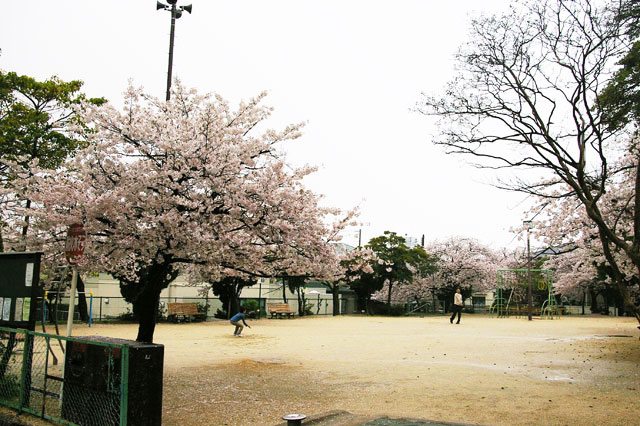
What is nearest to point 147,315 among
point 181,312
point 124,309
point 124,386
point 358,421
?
point 124,386

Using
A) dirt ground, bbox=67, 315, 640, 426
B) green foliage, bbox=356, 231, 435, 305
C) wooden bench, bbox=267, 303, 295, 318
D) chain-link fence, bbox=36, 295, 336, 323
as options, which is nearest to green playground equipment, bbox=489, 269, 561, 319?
green foliage, bbox=356, 231, 435, 305

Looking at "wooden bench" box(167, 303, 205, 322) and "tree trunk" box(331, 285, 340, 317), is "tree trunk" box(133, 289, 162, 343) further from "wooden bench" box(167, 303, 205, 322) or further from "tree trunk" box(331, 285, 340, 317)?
"tree trunk" box(331, 285, 340, 317)

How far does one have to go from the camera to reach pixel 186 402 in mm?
7758

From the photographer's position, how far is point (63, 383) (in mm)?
6098

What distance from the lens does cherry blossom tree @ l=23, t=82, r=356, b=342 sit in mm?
8727

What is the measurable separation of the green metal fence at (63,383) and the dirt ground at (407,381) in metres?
1.20

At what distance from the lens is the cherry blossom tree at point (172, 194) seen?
873cm

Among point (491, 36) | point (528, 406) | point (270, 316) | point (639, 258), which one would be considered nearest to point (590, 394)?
point (528, 406)

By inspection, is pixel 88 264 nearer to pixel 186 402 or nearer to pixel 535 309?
pixel 186 402

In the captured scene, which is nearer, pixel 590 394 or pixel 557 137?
pixel 590 394

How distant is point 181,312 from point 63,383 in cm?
2125

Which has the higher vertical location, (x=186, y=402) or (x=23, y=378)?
(x=23, y=378)

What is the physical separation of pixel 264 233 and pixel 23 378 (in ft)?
14.0

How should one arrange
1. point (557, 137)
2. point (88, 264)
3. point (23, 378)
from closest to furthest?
point (23, 378) < point (88, 264) < point (557, 137)
